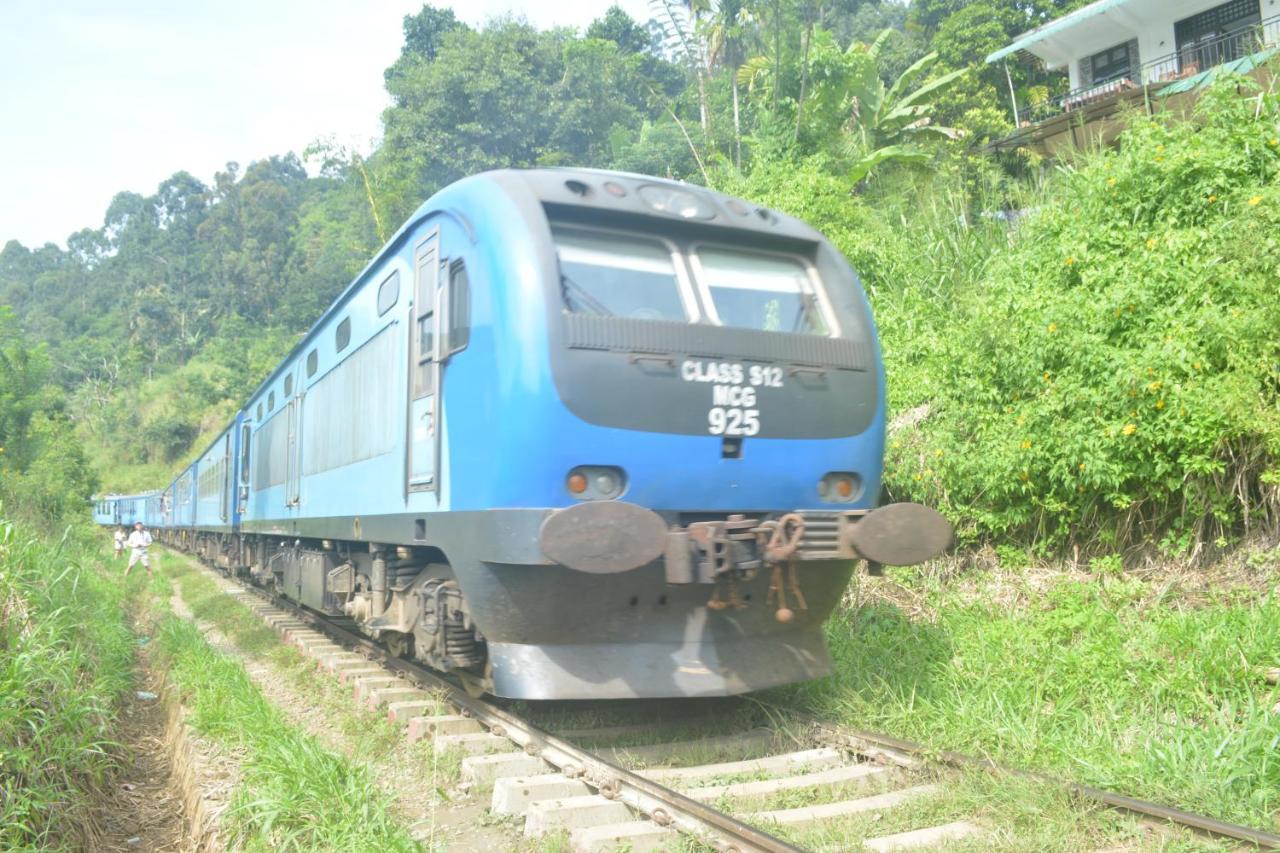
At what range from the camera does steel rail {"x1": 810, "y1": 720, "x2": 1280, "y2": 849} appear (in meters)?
3.57

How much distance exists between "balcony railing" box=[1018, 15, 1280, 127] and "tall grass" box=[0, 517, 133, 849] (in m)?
17.9

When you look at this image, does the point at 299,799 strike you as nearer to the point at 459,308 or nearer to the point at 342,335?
the point at 459,308

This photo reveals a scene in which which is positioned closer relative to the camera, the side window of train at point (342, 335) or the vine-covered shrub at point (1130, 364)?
the vine-covered shrub at point (1130, 364)

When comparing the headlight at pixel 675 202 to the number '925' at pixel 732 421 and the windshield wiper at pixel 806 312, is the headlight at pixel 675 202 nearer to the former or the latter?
the windshield wiper at pixel 806 312

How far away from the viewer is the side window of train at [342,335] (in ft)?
26.2

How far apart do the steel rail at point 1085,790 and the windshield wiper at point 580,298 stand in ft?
8.06

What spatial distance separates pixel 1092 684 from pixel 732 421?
2.54 m

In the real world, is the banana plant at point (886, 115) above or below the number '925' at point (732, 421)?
above

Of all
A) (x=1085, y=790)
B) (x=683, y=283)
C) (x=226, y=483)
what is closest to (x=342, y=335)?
(x=683, y=283)

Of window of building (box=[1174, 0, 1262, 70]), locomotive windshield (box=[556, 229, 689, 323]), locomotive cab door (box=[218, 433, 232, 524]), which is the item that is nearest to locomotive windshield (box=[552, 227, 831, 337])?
locomotive windshield (box=[556, 229, 689, 323])

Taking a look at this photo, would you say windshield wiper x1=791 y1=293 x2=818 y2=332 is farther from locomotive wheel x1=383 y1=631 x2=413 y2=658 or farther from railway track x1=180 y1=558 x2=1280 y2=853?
locomotive wheel x1=383 y1=631 x2=413 y2=658

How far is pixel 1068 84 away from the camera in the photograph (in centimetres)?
2480

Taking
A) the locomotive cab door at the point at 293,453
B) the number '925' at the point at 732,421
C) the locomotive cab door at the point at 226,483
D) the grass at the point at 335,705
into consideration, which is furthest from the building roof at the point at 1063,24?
the grass at the point at 335,705

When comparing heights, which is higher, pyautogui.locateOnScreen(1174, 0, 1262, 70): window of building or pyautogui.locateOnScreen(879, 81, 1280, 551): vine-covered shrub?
pyautogui.locateOnScreen(1174, 0, 1262, 70): window of building
